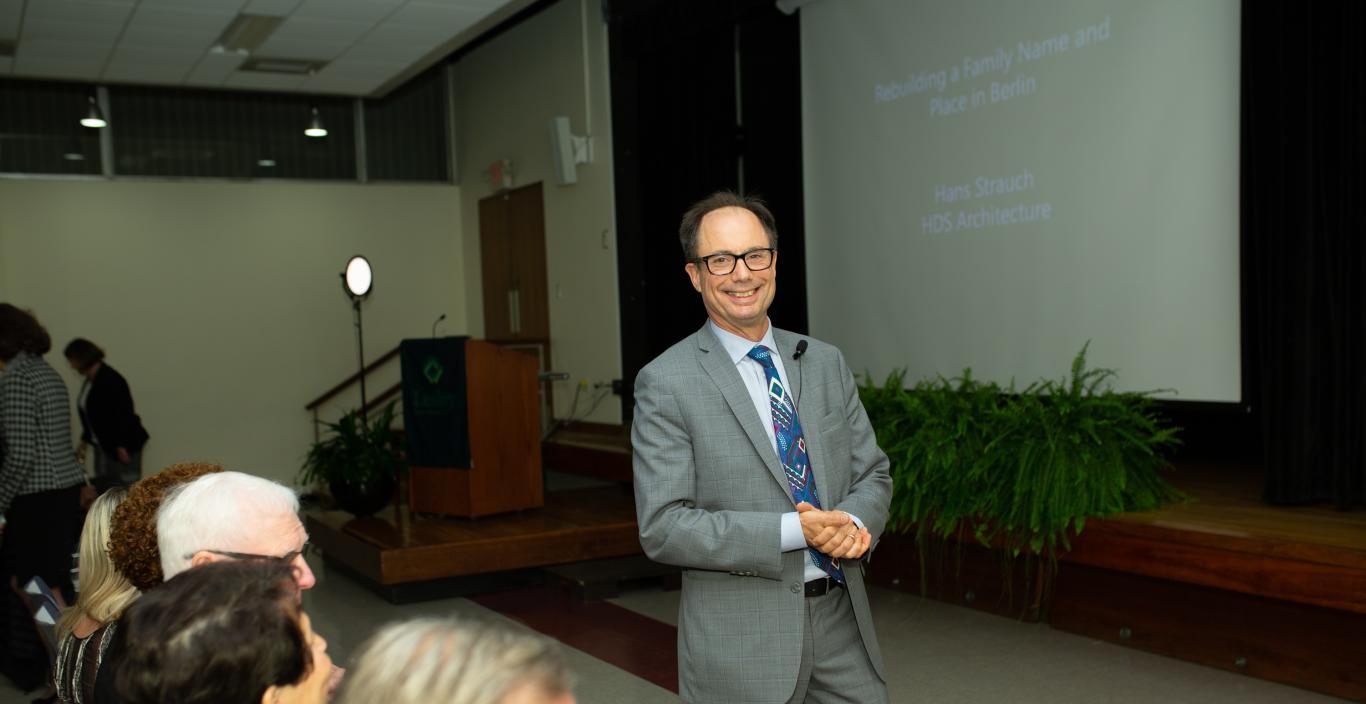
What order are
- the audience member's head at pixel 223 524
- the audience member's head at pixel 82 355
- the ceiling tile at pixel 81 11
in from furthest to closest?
the ceiling tile at pixel 81 11, the audience member's head at pixel 82 355, the audience member's head at pixel 223 524

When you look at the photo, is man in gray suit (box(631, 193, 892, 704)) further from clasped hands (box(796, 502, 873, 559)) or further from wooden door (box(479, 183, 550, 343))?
wooden door (box(479, 183, 550, 343))

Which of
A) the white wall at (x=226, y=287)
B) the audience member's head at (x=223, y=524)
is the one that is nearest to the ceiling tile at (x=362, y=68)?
the white wall at (x=226, y=287)

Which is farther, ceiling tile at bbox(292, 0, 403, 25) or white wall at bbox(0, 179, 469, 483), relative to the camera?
white wall at bbox(0, 179, 469, 483)

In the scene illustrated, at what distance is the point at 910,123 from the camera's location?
6.39 metres

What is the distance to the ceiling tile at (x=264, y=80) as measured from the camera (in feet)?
29.7

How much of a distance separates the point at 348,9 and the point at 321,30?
61 cm

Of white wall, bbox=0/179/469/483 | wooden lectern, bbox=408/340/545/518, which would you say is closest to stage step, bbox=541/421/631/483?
wooden lectern, bbox=408/340/545/518

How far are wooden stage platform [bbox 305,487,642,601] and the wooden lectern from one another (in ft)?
0.34

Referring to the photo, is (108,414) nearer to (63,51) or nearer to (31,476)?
(31,476)

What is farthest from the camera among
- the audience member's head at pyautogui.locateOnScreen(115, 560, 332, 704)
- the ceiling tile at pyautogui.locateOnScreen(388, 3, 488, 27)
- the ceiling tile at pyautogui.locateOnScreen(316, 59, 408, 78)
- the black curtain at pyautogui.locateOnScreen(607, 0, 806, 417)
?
the ceiling tile at pyautogui.locateOnScreen(316, 59, 408, 78)

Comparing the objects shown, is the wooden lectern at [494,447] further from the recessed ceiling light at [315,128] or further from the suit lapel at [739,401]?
the recessed ceiling light at [315,128]

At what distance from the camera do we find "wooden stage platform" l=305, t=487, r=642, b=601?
562cm

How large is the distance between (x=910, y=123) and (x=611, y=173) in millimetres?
3047

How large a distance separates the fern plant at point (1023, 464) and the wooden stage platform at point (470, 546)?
1.73m
